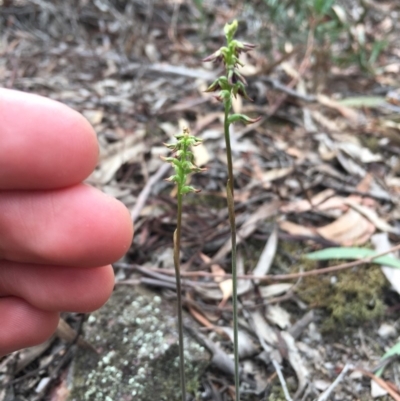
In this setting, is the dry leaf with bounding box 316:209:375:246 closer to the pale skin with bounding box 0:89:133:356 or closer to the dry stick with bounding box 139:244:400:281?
the dry stick with bounding box 139:244:400:281

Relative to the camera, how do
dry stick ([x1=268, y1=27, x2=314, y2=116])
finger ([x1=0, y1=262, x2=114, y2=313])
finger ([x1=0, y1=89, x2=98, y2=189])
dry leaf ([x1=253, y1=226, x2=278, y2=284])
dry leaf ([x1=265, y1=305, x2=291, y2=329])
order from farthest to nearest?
dry stick ([x1=268, y1=27, x2=314, y2=116]), dry leaf ([x1=253, y1=226, x2=278, y2=284]), dry leaf ([x1=265, y1=305, x2=291, y2=329]), finger ([x1=0, y1=262, x2=114, y2=313]), finger ([x1=0, y1=89, x2=98, y2=189])

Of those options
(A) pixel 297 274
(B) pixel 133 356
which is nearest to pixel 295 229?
(A) pixel 297 274

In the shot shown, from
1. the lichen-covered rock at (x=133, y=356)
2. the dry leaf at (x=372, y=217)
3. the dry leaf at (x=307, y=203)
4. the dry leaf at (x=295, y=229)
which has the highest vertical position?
the dry leaf at (x=372, y=217)

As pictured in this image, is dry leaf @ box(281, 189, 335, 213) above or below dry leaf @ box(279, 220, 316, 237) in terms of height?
above

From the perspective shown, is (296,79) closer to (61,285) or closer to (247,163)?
(247,163)

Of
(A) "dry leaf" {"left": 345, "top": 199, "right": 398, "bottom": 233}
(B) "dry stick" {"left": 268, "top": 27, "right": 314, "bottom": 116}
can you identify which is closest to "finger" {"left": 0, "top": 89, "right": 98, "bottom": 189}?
(A) "dry leaf" {"left": 345, "top": 199, "right": 398, "bottom": 233}

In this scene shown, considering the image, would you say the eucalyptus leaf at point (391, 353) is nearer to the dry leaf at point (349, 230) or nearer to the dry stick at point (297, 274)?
the dry stick at point (297, 274)

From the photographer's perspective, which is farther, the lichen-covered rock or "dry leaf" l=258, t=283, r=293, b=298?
"dry leaf" l=258, t=283, r=293, b=298

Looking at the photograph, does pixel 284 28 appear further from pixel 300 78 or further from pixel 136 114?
pixel 136 114

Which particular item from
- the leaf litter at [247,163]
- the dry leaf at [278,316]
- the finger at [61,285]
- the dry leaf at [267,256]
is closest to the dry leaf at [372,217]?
the leaf litter at [247,163]
